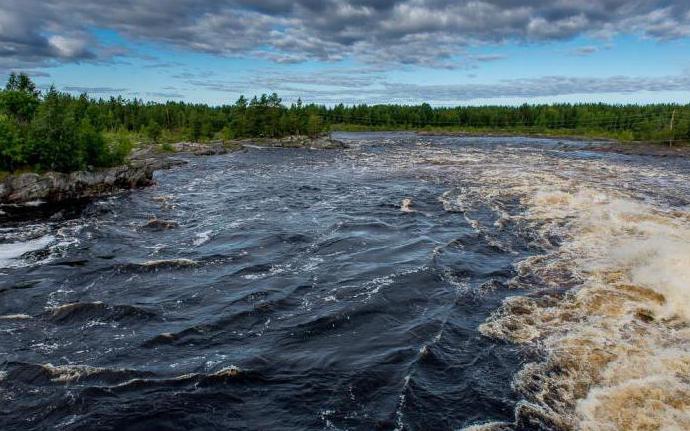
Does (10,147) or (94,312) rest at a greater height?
(10,147)

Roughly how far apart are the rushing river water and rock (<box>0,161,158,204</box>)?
33.0 feet

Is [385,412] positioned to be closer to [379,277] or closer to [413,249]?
[379,277]

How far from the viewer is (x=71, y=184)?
52094 mm

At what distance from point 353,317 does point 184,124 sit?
140 metres

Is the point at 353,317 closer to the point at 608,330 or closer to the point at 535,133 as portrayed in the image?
the point at 608,330

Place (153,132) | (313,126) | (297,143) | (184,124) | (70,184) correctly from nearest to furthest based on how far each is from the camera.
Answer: (70,184) → (297,143) → (153,132) → (313,126) → (184,124)

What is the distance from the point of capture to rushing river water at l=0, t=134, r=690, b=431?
567 inches

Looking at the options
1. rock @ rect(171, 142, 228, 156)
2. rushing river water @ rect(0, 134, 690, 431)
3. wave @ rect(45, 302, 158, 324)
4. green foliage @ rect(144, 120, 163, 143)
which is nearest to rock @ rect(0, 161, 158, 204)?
rushing river water @ rect(0, 134, 690, 431)

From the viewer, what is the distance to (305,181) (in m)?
58.9

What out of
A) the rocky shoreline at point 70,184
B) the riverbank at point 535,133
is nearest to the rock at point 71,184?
the rocky shoreline at point 70,184

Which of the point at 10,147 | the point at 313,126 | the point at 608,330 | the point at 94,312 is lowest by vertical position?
the point at 94,312

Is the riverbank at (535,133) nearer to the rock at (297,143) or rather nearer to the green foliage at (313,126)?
the green foliage at (313,126)

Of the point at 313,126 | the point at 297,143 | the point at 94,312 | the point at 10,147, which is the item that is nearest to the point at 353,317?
the point at 94,312

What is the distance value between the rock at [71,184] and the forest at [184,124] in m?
1.93
